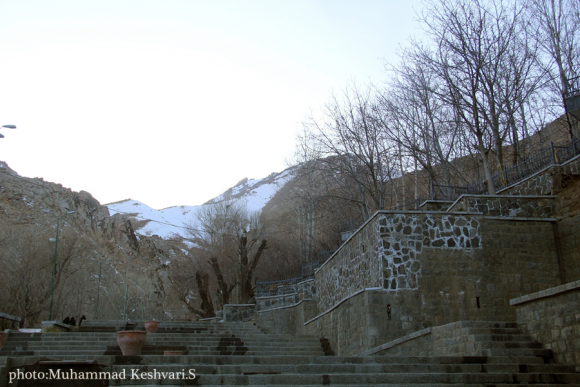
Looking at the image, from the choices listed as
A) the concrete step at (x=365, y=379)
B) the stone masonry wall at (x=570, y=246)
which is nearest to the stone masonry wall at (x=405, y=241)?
the stone masonry wall at (x=570, y=246)

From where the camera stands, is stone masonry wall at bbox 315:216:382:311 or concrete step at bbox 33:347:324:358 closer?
concrete step at bbox 33:347:324:358

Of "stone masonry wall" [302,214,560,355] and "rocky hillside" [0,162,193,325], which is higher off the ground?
"rocky hillside" [0,162,193,325]

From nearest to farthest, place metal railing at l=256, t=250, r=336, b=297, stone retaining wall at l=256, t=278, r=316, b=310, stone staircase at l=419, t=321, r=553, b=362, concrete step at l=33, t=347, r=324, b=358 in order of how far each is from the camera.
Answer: stone staircase at l=419, t=321, r=553, b=362, concrete step at l=33, t=347, r=324, b=358, stone retaining wall at l=256, t=278, r=316, b=310, metal railing at l=256, t=250, r=336, b=297

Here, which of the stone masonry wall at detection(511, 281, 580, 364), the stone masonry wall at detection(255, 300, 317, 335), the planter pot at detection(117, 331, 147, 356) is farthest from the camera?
the stone masonry wall at detection(255, 300, 317, 335)

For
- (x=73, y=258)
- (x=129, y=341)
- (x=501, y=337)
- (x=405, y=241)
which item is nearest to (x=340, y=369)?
(x=501, y=337)

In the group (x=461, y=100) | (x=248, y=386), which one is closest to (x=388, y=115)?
(x=461, y=100)

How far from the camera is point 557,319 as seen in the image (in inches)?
304

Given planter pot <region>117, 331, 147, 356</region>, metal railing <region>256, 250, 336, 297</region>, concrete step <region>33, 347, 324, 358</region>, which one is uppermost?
metal railing <region>256, 250, 336, 297</region>

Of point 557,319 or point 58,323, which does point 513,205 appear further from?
point 58,323

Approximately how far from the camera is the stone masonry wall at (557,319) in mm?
7285

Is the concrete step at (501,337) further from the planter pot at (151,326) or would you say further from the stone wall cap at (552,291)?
the planter pot at (151,326)

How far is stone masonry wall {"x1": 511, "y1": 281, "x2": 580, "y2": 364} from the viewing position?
729cm

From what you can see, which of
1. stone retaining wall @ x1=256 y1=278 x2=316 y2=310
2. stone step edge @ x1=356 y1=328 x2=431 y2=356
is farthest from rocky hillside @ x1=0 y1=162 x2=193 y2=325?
stone step edge @ x1=356 y1=328 x2=431 y2=356

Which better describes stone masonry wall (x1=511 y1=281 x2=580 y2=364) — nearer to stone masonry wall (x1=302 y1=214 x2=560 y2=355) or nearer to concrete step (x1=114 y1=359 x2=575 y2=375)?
concrete step (x1=114 y1=359 x2=575 y2=375)
